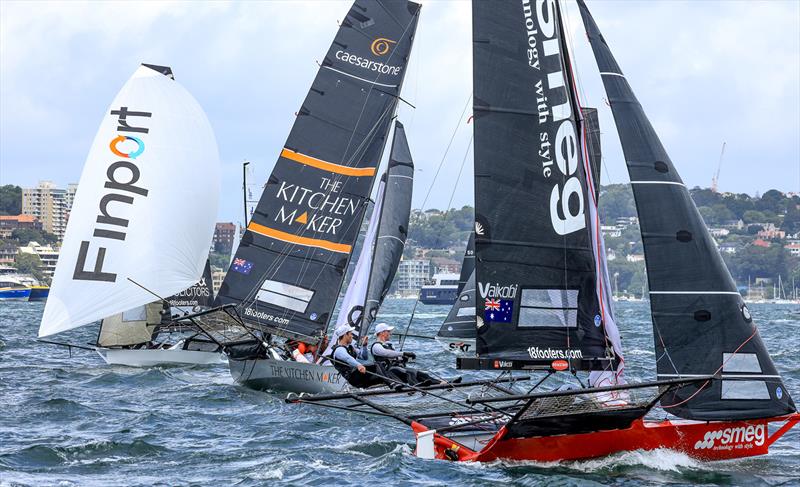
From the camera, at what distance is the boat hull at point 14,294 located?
89938 mm

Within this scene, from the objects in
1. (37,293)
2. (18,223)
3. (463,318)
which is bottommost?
(37,293)

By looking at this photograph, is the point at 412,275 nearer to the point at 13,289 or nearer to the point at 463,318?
the point at 13,289

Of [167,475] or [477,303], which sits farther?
[477,303]

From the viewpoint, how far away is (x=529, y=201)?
11.3m

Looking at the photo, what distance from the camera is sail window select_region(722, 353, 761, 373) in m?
10.9

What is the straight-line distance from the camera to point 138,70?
20266 mm

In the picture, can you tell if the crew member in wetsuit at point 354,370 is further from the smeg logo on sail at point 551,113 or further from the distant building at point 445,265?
the distant building at point 445,265

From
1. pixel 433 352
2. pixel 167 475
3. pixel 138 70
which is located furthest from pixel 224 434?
pixel 433 352

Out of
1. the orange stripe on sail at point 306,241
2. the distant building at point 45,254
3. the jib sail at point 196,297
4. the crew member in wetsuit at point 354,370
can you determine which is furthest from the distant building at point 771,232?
the crew member in wetsuit at point 354,370

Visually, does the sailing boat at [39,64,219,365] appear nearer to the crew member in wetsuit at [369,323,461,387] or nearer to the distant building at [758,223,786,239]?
the crew member in wetsuit at [369,323,461,387]

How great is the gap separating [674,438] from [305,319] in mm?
8302

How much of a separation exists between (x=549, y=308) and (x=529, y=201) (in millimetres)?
1036

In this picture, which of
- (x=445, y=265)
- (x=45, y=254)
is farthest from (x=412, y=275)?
(x=45, y=254)

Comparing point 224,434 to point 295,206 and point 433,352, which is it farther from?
point 433,352
